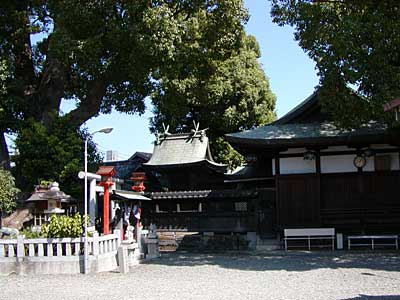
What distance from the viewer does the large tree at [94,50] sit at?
19891 millimetres

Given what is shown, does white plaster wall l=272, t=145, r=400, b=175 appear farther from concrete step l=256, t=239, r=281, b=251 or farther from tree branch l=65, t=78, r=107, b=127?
tree branch l=65, t=78, r=107, b=127

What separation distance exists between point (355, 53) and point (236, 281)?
765 cm

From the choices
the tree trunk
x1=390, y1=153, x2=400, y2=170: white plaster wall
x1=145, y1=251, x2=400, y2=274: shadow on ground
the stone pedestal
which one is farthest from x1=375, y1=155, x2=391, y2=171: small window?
the tree trunk

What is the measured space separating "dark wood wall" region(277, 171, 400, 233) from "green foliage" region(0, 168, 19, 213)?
10.6 metres

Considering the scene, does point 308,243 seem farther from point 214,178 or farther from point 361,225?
point 214,178

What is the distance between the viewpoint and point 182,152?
Answer: 27.3 metres

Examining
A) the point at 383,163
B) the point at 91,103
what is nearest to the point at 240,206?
the point at 383,163

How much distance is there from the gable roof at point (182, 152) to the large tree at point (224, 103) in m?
1.87

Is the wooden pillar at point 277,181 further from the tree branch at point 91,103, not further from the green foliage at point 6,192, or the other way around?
the green foliage at point 6,192

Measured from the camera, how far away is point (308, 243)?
62.7ft

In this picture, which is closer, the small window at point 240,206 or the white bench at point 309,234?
the white bench at point 309,234

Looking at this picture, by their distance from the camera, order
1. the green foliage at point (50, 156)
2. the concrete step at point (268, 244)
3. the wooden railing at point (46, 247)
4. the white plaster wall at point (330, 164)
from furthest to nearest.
Answer: the green foliage at point (50, 156) → the concrete step at point (268, 244) → the white plaster wall at point (330, 164) → the wooden railing at point (46, 247)

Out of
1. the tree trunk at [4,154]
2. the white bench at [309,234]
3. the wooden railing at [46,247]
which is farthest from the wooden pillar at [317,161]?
the tree trunk at [4,154]

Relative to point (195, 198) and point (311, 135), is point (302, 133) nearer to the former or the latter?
point (311, 135)
